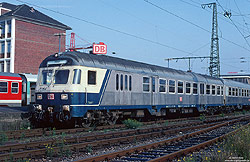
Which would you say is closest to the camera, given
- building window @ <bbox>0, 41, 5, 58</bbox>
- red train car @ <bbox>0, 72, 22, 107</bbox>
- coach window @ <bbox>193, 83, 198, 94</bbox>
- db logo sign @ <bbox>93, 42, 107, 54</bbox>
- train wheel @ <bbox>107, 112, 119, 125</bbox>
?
train wheel @ <bbox>107, 112, 119, 125</bbox>

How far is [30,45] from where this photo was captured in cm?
4697

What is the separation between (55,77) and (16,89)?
1200cm

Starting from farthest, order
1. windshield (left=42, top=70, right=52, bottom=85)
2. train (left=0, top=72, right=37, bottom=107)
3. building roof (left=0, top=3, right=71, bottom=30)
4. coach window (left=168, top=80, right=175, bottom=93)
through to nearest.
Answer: building roof (left=0, top=3, right=71, bottom=30) → train (left=0, top=72, right=37, bottom=107) → coach window (left=168, top=80, right=175, bottom=93) → windshield (left=42, top=70, right=52, bottom=85)

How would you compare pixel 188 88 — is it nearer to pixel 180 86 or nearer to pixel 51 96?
pixel 180 86

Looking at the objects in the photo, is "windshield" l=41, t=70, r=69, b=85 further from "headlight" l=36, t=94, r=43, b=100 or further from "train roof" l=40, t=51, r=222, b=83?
"headlight" l=36, t=94, r=43, b=100

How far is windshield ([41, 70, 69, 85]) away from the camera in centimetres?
1446

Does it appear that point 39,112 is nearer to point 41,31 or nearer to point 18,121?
point 18,121

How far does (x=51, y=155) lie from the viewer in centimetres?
855

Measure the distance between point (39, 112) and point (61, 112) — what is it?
4.61ft

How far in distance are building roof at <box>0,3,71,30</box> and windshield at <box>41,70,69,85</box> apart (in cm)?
3286

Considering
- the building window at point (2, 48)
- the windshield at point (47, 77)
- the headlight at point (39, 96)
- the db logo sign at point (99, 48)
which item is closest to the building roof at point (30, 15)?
the building window at point (2, 48)

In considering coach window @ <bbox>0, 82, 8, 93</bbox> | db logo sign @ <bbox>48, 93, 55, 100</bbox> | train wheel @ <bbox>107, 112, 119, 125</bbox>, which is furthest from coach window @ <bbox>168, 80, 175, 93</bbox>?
coach window @ <bbox>0, 82, 8, 93</bbox>

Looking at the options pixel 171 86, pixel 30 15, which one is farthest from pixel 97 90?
pixel 30 15

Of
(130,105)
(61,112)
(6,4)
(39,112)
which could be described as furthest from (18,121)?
(6,4)
